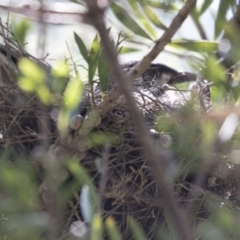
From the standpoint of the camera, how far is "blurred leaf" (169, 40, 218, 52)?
1146 millimetres

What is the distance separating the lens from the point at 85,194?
1071 millimetres

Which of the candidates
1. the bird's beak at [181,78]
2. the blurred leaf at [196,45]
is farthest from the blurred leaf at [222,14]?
the bird's beak at [181,78]

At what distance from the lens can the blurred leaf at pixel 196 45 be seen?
1.15 metres

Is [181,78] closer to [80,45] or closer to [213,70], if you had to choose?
[80,45]

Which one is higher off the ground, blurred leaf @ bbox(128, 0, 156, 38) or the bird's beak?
the bird's beak

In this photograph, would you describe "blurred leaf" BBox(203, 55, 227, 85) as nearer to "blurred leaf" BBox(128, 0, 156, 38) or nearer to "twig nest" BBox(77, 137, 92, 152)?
"blurred leaf" BBox(128, 0, 156, 38)

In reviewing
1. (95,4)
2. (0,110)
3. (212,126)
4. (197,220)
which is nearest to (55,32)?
(0,110)

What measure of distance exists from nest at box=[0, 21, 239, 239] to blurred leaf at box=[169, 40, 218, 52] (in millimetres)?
107

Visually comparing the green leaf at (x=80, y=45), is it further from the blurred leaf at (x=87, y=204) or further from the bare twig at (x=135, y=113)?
the bare twig at (x=135, y=113)

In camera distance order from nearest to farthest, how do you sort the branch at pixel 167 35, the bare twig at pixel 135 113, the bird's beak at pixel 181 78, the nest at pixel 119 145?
the bare twig at pixel 135 113 → the branch at pixel 167 35 → the nest at pixel 119 145 → the bird's beak at pixel 181 78

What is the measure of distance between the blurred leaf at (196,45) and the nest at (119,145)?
11 cm

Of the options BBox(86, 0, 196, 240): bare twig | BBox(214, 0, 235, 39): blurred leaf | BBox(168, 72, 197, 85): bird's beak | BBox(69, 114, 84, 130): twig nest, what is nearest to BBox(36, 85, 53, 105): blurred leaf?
BBox(69, 114, 84, 130): twig nest

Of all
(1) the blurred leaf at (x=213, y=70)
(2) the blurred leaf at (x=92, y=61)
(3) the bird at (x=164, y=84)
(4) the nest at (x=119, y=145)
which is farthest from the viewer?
(3) the bird at (x=164, y=84)

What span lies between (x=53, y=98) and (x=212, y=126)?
321mm
